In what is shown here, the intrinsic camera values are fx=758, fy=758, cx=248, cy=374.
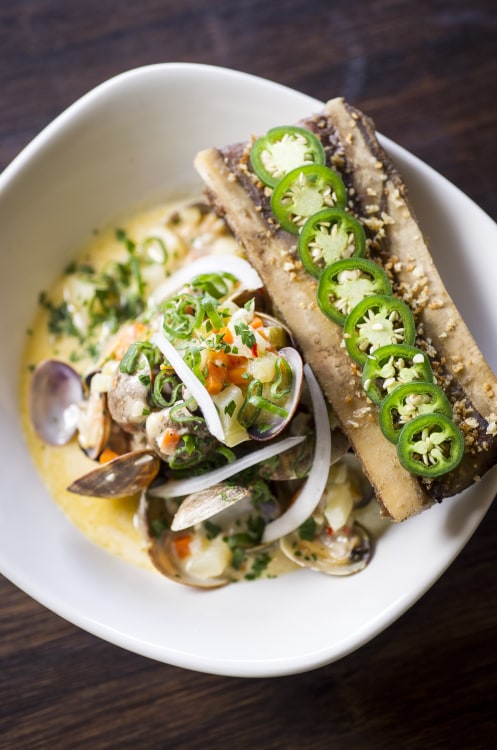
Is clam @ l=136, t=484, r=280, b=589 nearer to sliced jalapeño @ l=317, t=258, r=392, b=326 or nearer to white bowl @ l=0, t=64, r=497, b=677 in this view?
white bowl @ l=0, t=64, r=497, b=677

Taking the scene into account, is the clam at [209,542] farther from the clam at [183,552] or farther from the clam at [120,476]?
the clam at [120,476]

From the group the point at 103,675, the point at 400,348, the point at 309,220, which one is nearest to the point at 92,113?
the point at 309,220

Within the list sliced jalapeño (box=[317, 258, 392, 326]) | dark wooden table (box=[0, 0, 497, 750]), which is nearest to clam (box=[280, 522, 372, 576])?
dark wooden table (box=[0, 0, 497, 750])

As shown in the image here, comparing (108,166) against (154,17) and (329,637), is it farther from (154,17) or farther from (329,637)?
(329,637)

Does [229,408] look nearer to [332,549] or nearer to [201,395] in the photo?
[201,395]

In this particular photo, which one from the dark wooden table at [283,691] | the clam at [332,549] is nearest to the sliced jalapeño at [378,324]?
the clam at [332,549]

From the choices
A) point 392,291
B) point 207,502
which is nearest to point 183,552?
point 207,502
